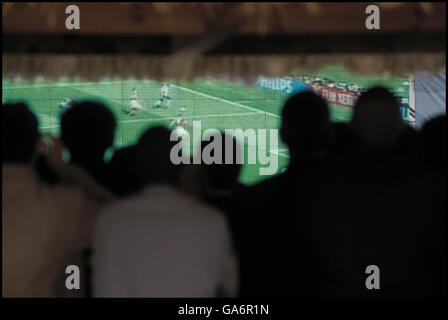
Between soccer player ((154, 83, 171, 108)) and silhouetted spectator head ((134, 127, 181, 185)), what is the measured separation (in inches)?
588

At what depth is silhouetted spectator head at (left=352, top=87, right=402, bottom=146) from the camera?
1.74 metres

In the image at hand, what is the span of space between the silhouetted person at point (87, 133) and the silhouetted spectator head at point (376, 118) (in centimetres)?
72

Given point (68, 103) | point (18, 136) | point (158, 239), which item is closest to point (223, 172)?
point (158, 239)

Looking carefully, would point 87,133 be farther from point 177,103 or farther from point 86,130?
point 177,103

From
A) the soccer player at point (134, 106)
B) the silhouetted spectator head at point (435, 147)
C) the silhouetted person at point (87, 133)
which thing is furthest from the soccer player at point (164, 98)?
the silhouetted spectator head at point (435, 147)

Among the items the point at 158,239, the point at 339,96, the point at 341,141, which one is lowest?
the point at 158,239

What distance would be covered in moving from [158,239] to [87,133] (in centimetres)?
51

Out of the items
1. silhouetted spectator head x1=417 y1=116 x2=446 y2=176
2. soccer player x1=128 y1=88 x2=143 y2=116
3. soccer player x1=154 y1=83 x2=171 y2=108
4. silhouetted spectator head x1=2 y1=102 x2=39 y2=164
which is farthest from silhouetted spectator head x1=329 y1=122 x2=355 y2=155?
soccer player x1=128 y1=88 x2=143 y2=116

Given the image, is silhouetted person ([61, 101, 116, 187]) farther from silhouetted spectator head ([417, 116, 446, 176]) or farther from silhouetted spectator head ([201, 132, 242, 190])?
silhouetted spectator head ([417, 116, 446, 176])

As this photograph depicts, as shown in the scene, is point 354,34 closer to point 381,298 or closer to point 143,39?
point 143,39

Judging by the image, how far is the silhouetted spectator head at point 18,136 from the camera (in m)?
1.75

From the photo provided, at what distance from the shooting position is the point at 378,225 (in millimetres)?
1686
